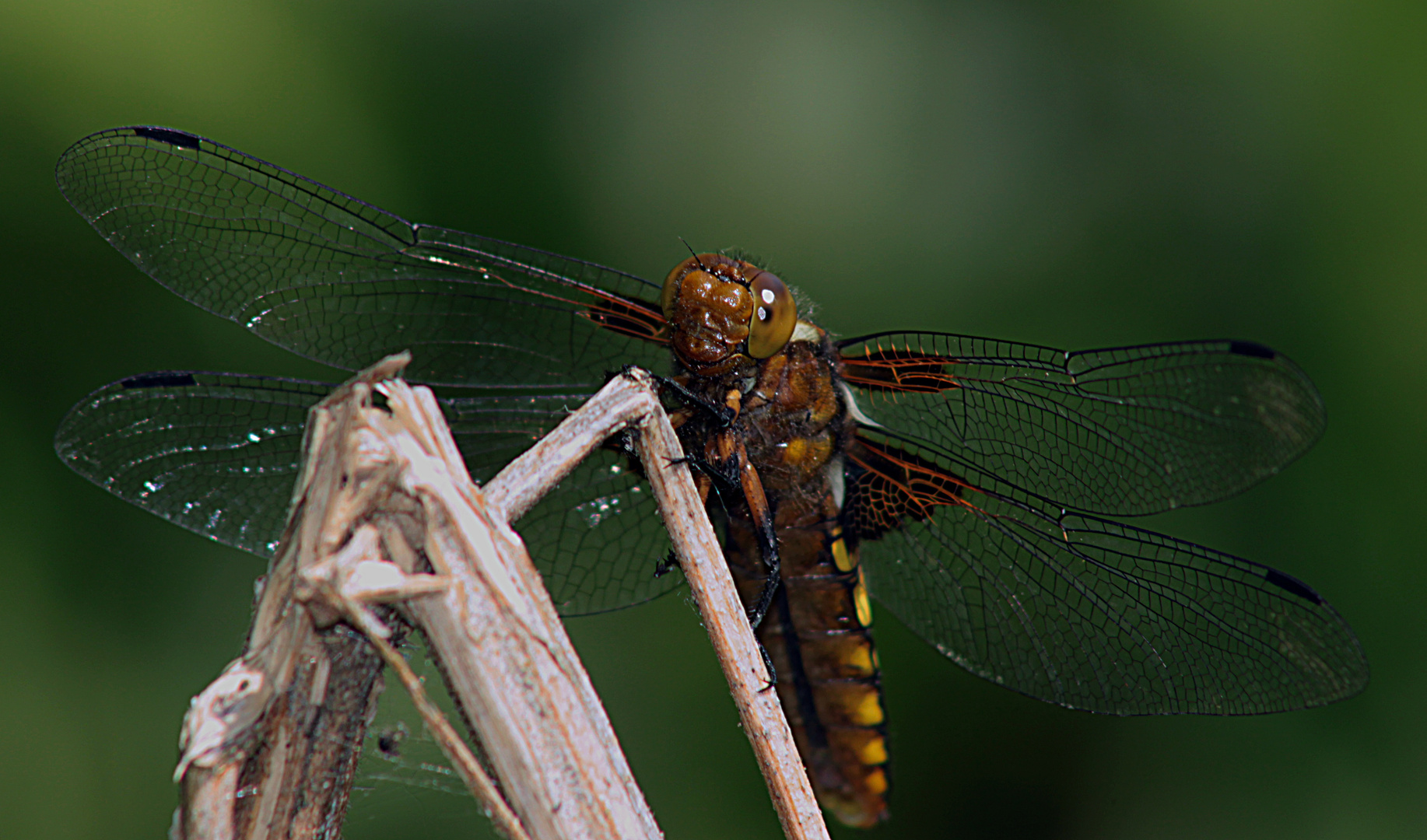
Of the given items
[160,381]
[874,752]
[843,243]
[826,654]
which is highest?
[843,243]

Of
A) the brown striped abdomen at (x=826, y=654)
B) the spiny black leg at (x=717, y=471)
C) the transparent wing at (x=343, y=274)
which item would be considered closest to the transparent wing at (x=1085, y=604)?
the brown striped abdomen at (x=826, y=654)

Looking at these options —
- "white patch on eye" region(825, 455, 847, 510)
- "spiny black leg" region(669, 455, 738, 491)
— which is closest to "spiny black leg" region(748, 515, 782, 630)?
"spiny black leg" region(669, 455, 738, 491)

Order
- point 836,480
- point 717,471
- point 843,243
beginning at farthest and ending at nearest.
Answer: point 843,243, point 836,480, point 717,471

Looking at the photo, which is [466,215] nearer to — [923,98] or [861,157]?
[861,157]

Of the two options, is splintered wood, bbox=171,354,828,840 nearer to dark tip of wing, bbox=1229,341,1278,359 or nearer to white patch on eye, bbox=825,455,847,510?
white patch on eye, bbox=825,455,847,510

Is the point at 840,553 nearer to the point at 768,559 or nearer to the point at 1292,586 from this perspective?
the point at 768,559

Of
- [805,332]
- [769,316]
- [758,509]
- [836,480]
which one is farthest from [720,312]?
[836,480]
